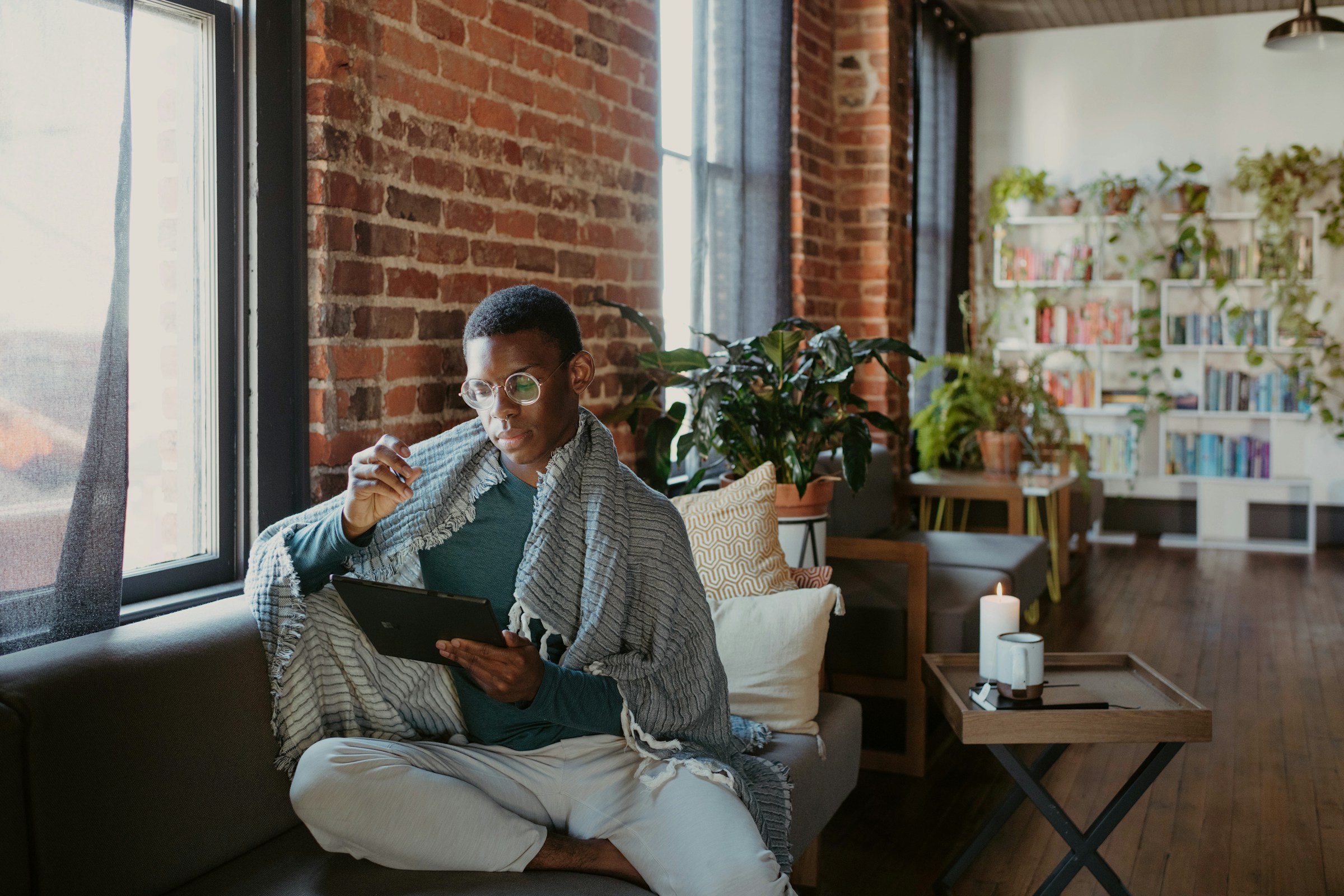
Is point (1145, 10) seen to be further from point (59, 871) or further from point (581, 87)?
point (59, 871)

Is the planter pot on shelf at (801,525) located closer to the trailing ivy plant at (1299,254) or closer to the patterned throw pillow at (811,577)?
the patterned throw pillow at (811,577)

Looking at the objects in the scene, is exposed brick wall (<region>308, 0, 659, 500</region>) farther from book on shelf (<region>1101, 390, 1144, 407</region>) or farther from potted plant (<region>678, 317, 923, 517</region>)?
book on shelf (<region>1101, 390, 1144, 407</region>)

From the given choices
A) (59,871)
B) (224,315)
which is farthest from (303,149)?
(59,871)

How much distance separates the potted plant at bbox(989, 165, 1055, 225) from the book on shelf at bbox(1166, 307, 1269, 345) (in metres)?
1.09

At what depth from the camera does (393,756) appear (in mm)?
1776

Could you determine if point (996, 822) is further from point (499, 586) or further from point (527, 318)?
point (527, 318)

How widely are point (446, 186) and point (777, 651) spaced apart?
4.12ft

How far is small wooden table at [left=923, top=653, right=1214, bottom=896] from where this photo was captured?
2.13 metres

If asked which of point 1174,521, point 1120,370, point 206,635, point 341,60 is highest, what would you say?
point 341,60

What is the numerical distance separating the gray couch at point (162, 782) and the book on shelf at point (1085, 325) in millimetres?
6351

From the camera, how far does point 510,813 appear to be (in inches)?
69.3

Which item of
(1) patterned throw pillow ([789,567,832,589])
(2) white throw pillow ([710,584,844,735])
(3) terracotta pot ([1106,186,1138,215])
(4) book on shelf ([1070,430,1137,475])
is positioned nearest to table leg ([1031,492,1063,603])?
(4) book on shelf ([1070,430,1137,475])

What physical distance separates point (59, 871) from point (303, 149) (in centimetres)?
138

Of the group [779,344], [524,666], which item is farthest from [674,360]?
[524,666]
